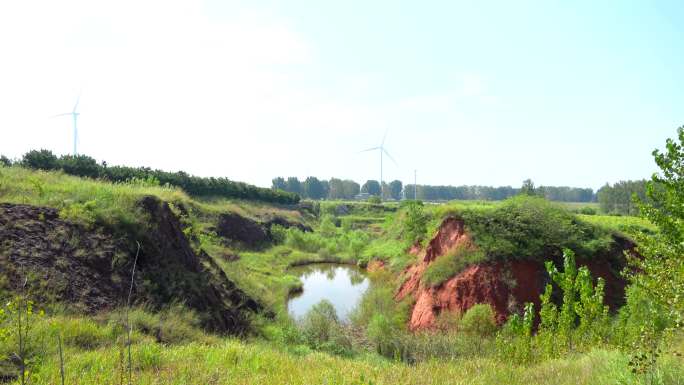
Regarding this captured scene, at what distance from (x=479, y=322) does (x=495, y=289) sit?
254cm

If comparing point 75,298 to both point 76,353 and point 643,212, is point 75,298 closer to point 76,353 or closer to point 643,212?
point 76,353

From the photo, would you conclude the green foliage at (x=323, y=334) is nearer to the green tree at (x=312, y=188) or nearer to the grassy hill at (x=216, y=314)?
the grassy hill at (x=216, y=314)

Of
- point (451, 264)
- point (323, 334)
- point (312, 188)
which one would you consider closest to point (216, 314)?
point (323, 334)

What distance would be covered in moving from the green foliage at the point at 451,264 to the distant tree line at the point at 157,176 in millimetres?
24469

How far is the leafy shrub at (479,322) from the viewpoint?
1833 centimetres

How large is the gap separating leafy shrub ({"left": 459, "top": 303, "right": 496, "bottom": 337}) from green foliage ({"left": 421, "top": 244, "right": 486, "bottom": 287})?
3586 mm

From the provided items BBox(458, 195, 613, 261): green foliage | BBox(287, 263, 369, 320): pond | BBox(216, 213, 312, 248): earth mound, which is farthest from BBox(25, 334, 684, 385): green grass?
BBox(216, 213, 312, 248): earth mound

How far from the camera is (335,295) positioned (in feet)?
111

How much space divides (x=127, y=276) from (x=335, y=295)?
21.8 meters

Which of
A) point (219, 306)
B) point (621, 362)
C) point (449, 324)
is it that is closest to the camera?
point (621, 362)

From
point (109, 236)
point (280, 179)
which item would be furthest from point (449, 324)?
point (280, 179)

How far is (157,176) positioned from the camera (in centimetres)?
6462

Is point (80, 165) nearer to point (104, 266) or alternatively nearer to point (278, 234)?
point (278, 234)

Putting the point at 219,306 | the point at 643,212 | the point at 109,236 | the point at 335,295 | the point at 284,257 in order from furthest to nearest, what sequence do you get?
the point at 284,257 → the point at 335,295 → the point at 219,306 → the point at 109,236 → the point at 643,212
